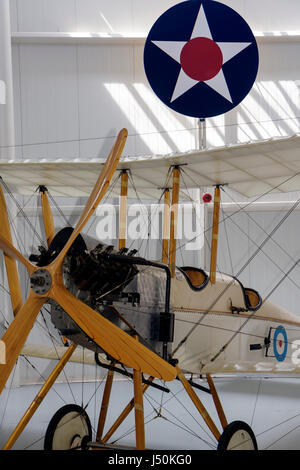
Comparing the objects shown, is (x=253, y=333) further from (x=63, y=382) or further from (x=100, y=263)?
(x=63, y=382)

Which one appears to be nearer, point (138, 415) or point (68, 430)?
point (138, 415)

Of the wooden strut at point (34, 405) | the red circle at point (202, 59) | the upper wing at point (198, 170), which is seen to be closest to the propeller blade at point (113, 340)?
the wooden strut at point (34, 405)

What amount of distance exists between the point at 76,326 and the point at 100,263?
1.55ft

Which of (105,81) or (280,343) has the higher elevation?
(105,81)

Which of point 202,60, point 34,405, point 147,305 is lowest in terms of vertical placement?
point 34,405

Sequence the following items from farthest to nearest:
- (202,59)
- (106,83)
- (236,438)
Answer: (106,83)
(202,59)
(236,438)

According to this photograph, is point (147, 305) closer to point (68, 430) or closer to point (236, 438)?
point (236, 438)

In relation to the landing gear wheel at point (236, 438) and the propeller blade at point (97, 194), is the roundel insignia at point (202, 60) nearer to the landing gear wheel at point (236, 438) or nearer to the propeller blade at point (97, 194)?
the propeller blade at point (97, 194)

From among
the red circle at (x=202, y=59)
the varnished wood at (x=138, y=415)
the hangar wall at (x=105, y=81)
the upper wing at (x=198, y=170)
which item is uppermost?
the hangar wall at (x=105, y=81)

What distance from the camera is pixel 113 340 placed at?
3.78 meters

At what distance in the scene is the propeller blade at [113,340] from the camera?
3.73 m

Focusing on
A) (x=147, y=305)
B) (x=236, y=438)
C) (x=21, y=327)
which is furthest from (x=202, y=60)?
(x=236, y=438)

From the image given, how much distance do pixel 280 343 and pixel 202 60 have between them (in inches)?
106

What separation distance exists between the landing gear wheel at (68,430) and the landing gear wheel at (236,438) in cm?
119
